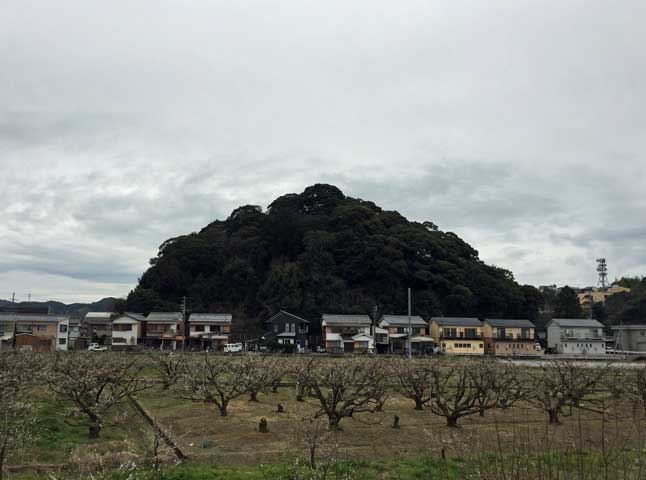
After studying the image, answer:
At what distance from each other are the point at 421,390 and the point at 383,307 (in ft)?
150

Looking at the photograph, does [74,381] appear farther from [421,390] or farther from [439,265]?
[439,265]

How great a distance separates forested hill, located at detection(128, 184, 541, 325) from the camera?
6519cm

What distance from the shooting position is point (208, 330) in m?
61.7

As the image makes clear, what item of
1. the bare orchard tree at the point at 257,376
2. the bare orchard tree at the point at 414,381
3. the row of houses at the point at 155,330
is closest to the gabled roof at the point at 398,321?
the row of houses at the point at 155,330

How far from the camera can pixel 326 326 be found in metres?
58.5

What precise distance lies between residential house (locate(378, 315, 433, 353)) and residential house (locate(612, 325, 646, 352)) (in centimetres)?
Answer: 2554

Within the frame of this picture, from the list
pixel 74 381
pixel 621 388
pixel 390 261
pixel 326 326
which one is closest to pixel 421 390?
pixel 621 388

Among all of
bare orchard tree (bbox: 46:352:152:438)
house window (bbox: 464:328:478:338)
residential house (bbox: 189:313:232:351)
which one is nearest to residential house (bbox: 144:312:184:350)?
residential house (bbox: 189:313:232:351)

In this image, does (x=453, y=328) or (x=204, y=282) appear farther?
(x=204, y=282)

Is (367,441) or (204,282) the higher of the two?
(204,282)

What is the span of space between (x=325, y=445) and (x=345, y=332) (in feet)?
152

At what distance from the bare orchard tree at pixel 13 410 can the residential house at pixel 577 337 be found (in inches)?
2233

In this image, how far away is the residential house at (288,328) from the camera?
2345 inches

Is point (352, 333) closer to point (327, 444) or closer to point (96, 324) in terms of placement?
point (96, 324)
